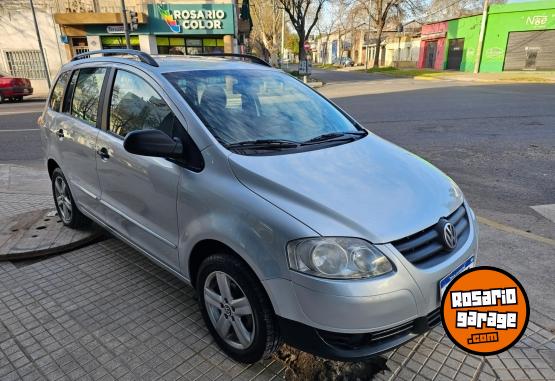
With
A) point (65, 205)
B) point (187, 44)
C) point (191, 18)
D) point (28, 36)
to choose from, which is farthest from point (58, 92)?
point (28, 36)

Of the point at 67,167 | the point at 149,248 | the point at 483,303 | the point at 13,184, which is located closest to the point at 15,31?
the point at 13,184

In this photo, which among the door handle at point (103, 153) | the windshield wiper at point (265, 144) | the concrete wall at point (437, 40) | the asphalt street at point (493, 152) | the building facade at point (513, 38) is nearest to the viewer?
the windshield wiper at point (265, 144)

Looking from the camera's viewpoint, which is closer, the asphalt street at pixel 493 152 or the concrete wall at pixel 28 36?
the asphalt street at pixel 493 152

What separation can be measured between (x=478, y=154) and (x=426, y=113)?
5.50 m

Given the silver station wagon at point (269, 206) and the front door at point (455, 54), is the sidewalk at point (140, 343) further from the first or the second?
the front door at point (455, 54)

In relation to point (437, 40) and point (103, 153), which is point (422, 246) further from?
point (437, 40)

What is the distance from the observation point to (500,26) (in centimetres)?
3309

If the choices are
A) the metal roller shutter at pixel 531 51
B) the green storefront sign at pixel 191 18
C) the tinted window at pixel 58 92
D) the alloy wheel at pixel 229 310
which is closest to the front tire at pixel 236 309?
the alloy wheel at pixel 229 310

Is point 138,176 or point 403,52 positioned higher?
point 138,176

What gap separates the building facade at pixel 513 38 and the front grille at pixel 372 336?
3721 centimetres

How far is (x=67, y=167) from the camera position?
397 centimetres

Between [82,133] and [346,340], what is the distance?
9.41 ft

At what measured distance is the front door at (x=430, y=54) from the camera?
4407cm

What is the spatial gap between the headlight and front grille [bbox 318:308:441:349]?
305 mm
